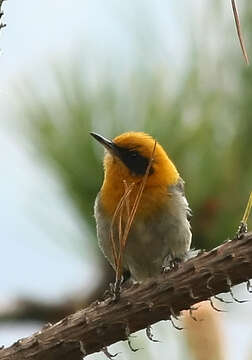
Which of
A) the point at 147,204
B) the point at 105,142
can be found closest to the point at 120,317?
the point at 105,142

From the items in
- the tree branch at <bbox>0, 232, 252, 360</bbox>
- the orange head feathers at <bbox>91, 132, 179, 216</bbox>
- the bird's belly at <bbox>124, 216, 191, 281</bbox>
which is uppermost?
the orange head feathers at <bbox>91, 132, 179, 216</bbox>

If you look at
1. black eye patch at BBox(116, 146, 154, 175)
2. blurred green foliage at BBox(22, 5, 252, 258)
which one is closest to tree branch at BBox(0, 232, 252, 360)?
blurred green foliage at BBox(22, 5, 252, 258)

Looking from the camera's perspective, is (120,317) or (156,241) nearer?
(120,317)

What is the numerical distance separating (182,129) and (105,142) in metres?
0.20

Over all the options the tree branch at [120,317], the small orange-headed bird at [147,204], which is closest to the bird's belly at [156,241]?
the small orange-headed bird at [147,204]

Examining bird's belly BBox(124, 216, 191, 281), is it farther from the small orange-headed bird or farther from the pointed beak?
the pointed beak

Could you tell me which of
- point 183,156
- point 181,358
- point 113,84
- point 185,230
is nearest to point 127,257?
point 185,230

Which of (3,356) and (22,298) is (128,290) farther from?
(22,298)

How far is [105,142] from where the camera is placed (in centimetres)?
202

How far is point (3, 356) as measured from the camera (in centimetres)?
109

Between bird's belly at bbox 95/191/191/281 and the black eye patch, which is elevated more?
the black eye patch

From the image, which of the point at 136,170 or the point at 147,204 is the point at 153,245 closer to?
the point at 147,204

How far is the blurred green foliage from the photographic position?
1931 millimetres

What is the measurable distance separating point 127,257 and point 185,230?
211 mm
